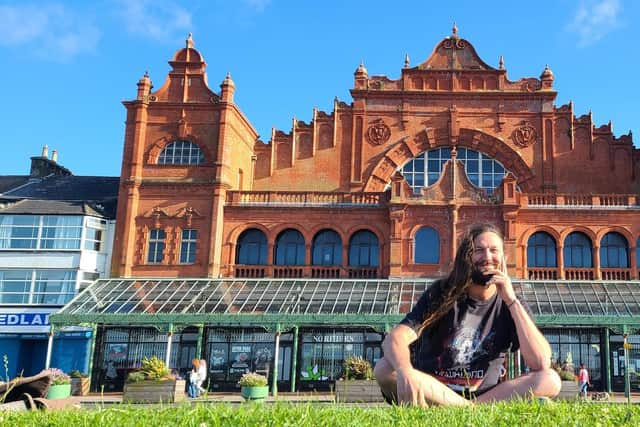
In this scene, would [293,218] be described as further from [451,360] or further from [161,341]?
[451,360]

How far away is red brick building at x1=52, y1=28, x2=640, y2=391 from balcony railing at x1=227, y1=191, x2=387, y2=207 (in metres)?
0.08

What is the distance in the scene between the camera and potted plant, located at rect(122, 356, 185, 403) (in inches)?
851

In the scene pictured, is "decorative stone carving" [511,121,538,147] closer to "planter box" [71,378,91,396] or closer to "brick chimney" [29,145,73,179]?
"planter box" [71,378,91,396]

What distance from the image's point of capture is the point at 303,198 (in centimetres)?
3131

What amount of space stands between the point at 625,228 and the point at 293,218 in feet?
48.3

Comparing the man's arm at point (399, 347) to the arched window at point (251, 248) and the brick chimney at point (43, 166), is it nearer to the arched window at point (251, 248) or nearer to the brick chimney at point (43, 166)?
the arched window at point (251, 248)

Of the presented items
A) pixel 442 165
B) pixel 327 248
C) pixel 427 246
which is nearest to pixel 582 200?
pixel 442 165

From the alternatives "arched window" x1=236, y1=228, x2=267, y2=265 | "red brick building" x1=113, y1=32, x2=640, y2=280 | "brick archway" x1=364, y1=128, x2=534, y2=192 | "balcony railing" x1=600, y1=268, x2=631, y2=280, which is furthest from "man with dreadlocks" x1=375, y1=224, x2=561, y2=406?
"brick archway" x1=364, y1=128, x2=534, y2=192

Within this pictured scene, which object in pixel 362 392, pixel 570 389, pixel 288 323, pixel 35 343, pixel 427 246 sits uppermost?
pixel 427 246

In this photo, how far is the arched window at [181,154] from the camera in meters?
32.3

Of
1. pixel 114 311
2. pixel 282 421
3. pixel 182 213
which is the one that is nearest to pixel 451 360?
pixel 282 421

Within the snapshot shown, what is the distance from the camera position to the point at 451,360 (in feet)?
16.9

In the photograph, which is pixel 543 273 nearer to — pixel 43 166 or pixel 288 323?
pixel 288 323

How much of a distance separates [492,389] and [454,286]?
793mm
